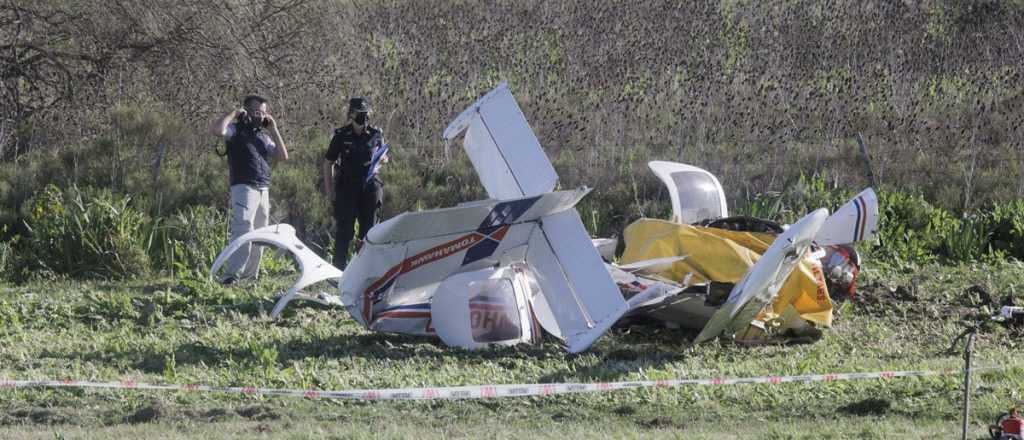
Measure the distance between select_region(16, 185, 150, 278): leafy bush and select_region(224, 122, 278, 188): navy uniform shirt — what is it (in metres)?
1.46

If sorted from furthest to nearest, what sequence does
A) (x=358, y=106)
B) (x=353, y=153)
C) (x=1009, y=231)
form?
1. (x=1009, y=231)
2. (x=353, y=153)
3. (x=358, y=106)

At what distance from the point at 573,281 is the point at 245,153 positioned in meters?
4.19

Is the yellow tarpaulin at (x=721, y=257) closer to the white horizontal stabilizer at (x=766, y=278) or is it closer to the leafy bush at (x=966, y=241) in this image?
the white horizontal stabilizer at (x=766, y=278)

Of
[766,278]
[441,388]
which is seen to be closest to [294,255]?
[441,388]

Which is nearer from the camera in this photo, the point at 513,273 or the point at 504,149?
the point at 513,273

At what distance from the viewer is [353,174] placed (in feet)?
36.4

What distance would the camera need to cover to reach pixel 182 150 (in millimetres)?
16797

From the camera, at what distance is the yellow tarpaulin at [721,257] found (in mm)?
8984

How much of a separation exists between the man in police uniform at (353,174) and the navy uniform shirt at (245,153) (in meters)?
0.62

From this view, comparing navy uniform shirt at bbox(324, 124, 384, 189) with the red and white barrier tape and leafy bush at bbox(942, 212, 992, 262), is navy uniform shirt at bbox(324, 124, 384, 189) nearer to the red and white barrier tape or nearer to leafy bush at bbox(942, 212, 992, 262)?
the red and white barrier tape

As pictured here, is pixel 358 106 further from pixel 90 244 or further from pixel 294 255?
pixel 90 244

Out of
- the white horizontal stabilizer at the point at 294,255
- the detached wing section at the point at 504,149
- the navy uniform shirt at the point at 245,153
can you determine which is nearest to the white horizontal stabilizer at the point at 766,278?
the detached wing section at the point at 504,149

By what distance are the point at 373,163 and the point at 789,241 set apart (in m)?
4.38

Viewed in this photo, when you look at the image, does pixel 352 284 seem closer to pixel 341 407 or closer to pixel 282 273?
pixel 341 407
